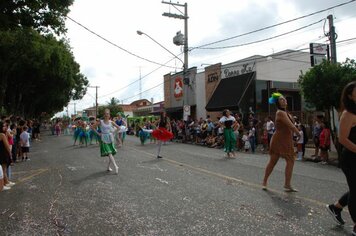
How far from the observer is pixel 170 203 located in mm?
7535

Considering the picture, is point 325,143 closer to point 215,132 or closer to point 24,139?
point 215,132

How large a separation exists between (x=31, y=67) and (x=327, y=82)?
25.6 metres

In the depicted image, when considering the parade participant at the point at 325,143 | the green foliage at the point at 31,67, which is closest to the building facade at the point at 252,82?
the parade participant at the point at 325,143

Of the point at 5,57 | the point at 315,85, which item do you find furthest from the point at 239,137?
the point at 5,57

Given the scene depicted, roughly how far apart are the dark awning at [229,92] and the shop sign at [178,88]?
9488mm

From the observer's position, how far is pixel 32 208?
7570mm

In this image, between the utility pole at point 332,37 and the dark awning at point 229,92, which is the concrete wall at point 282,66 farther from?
the utility pole at point 332,37

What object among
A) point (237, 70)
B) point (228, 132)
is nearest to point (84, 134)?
point (228, 132)

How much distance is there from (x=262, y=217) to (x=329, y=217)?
0.99 m

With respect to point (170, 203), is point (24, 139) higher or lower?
higher

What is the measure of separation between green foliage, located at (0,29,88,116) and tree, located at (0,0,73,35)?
3.65 m

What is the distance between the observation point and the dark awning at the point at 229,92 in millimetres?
29236

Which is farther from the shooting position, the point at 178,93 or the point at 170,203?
the point at 178,93

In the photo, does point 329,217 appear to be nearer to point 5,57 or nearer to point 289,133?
point 289,133
